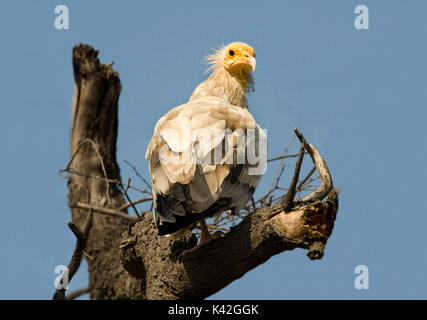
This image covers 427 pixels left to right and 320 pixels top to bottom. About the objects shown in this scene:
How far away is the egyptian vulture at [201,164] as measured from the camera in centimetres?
450

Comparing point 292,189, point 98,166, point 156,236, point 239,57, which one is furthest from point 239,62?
point 98,166

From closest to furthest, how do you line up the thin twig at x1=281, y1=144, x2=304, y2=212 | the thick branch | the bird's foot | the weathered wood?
1. the thin twig at x1=281, y1=144, x2=304, y2=212
2. the thick branch
3. the bird's foot
4. the weathered wood

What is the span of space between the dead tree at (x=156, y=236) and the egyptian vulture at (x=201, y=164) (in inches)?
8.7

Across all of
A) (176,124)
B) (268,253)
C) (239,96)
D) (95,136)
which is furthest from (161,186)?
(95,136)

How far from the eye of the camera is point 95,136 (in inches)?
346

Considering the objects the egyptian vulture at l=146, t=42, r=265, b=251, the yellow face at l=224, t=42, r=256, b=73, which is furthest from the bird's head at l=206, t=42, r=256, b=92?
the egyptian vulture at l=146, t=42, r=265, b=251

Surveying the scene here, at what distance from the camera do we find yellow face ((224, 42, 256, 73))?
6.33 meters

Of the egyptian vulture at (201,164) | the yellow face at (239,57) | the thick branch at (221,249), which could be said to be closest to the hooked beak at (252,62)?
the yellow face at (239,57)

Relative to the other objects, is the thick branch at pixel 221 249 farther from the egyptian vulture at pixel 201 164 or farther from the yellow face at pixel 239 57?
the yellow face at pixel 239 57

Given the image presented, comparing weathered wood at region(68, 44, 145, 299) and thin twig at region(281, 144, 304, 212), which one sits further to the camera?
Result: weathered wood at region(68, 44, 145, 299)

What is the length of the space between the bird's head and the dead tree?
1.33 m

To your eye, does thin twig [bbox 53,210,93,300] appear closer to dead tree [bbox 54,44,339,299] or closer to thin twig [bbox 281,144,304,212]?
dead tree [bbox 54,44,339,299]
